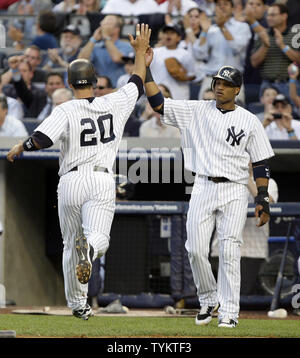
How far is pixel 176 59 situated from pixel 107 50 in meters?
0.94

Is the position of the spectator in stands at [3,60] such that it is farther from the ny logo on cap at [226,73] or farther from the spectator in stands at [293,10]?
the ny logo on cap at [226,73]

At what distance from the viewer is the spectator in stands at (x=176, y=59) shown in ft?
32.8

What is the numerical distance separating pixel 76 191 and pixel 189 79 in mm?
4921

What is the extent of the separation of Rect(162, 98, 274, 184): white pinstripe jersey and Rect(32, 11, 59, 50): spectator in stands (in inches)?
234

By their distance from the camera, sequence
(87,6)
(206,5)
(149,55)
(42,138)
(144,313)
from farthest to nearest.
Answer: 1. (87,6)
2. (206,5)
3. (144,313)
4. (149,55)
5. (42,138)

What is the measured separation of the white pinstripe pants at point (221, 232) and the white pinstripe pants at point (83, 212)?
585 millimetres

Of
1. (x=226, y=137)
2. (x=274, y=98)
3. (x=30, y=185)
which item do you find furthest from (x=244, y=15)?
(x=226, y=137)

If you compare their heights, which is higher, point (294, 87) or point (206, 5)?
point (206, 5)

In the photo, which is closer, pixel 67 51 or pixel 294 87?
pixel 294 87

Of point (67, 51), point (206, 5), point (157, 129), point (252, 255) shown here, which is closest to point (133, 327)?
point (252, 255)

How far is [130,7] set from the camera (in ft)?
37.7

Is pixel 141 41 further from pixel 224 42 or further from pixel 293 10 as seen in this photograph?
pixel 293 10

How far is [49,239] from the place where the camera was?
30.2 feet

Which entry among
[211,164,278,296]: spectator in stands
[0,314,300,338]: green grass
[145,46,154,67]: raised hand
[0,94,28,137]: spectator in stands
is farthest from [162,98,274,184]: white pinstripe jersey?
[0,94,28,137]: spectator in stands
